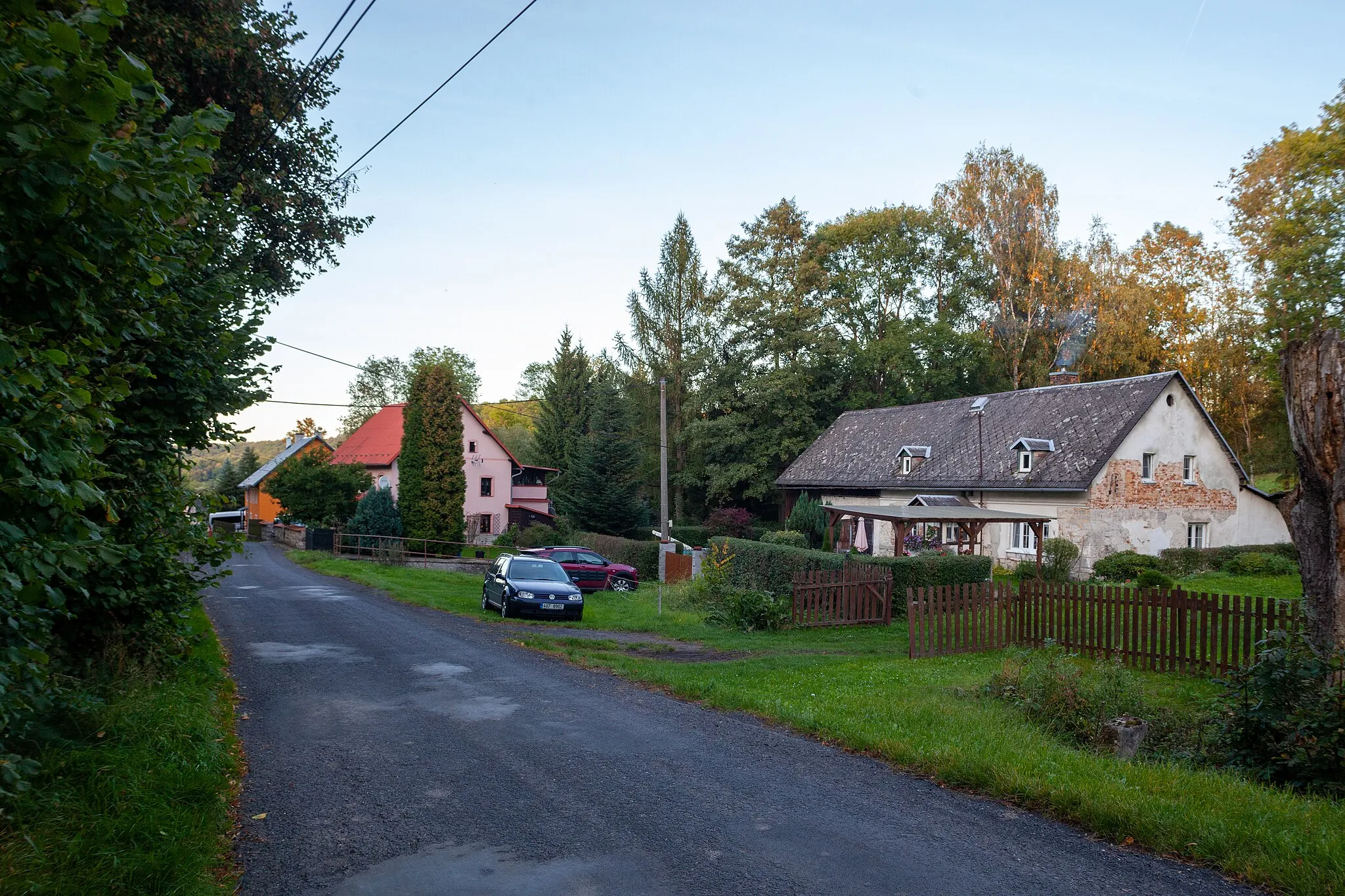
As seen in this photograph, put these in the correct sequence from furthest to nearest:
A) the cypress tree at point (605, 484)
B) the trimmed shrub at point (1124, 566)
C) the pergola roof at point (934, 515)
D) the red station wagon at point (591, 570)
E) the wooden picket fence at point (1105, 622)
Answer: the cypress tree at point (605, 484) < the red station wagon at point (591, 570) < the trimmed shrub at point (1124, 566) < the pergola roof at point (934, 515) < the wooden picket fence at point (1105, 622)

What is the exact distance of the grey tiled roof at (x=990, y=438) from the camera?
30938 mm

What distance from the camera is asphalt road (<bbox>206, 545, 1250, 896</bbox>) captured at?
5.40 m

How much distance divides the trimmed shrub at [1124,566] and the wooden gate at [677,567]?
43.0ft

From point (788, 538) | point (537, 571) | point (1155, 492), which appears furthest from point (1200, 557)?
point (537, 571)

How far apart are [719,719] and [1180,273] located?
41817 millimetres

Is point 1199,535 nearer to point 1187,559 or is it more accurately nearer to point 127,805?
point 1187,559

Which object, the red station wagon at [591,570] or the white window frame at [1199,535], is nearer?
the red station wagon at [591,570]

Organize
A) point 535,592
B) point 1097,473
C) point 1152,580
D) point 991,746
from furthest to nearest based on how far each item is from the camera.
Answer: point 1097,473 → point 1152,580 → point 535,592 → point 991,746

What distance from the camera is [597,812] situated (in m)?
6.59

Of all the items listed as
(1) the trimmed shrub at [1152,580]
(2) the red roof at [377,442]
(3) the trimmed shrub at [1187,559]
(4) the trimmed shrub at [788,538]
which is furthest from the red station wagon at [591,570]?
(2) the red roof at [377,442]

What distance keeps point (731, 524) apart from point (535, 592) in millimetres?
26091

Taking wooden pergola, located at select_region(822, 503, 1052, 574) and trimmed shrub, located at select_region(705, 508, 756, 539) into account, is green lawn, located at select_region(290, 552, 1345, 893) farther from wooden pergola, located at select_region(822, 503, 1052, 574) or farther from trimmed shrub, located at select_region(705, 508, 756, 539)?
trimmed shrub, located at select_region(705, 508, 756, 539)

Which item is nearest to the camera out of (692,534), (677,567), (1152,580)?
(1152,580)

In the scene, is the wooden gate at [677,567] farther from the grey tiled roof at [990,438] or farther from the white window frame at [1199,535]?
the white window frame at [1199,535]
